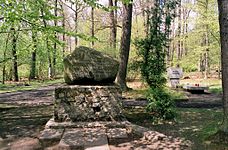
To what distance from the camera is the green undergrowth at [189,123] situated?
586 centimetres

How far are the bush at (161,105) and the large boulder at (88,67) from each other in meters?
1.45

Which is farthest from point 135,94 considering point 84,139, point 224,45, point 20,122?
point 224,45

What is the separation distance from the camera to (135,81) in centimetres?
2017

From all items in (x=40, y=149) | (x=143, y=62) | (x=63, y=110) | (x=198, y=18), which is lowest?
(x=40, y=149)

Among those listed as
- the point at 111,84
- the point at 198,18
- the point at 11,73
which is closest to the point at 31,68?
the point at 11,73

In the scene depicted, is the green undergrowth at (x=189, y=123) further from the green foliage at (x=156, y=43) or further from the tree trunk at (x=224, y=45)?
the green foliage at (x=156, y=43)

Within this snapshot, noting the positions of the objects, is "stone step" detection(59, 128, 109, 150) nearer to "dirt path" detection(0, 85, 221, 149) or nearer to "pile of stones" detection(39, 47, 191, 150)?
"pile of stones" detection(39, 47, 191, 150)

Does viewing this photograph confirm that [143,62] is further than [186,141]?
Yes

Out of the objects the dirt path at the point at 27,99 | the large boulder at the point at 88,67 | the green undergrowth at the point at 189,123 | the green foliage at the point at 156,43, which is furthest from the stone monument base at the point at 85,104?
the dirt path at the point at 27,99

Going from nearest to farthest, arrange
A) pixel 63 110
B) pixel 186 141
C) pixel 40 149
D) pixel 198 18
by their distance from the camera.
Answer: pixel 40 149
pixel 186 141
pixel 63 110
pixel 198 18

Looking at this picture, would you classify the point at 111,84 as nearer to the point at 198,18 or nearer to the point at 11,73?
the point at 198,18

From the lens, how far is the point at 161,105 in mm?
7785

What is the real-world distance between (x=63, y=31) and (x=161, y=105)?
3.57m

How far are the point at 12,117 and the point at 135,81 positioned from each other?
12.8 metres
